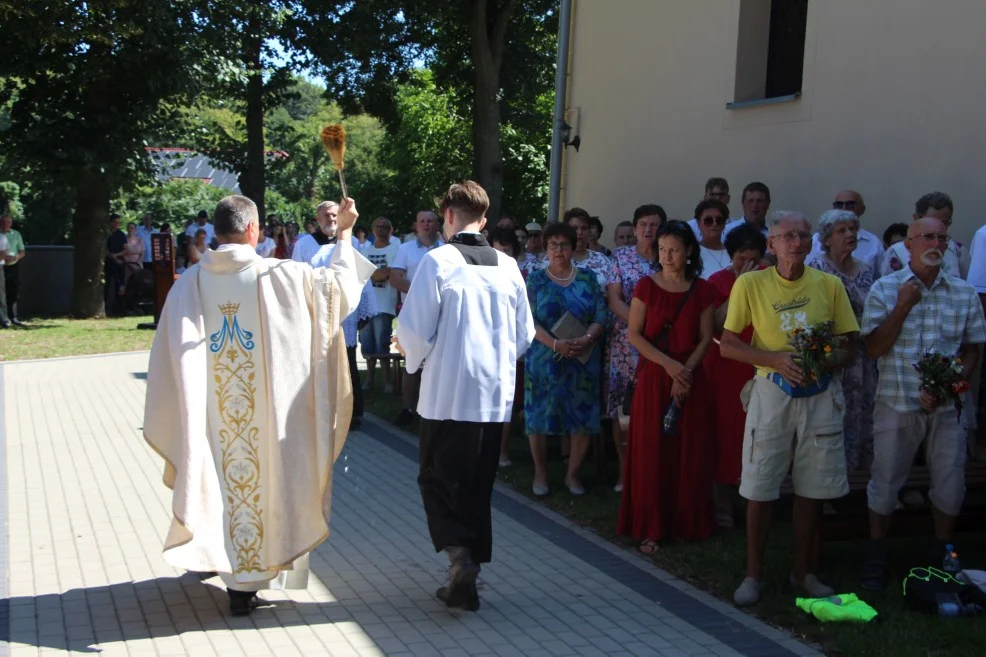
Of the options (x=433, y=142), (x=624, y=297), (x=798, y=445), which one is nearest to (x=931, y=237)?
(x=798, y=445)

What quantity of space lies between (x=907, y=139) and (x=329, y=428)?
19.8 feet

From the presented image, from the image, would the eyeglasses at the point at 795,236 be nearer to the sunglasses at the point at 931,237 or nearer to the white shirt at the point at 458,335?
the sunglasses at the point at 931,237

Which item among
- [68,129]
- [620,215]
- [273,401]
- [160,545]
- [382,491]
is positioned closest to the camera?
[273,401]

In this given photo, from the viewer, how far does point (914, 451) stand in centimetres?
614

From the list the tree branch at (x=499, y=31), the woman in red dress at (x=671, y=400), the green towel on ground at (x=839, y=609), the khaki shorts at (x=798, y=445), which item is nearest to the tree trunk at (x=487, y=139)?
the tree branch at (x=499, y=31)

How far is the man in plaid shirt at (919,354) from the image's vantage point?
6.01 m

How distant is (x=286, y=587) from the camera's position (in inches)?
228

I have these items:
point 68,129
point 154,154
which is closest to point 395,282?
point 68,129

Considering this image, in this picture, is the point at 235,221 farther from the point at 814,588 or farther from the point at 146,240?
the point at 146,240

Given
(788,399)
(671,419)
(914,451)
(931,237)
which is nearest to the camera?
(788,399)

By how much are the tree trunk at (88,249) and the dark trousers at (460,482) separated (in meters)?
19.8

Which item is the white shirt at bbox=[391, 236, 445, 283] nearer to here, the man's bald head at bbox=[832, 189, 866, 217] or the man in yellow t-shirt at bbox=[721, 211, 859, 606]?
the man's bald head at bbox=[832, 189, 866, 217]

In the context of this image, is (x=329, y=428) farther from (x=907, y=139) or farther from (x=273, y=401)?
(x=907, y=139)

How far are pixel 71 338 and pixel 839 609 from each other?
16480mm
